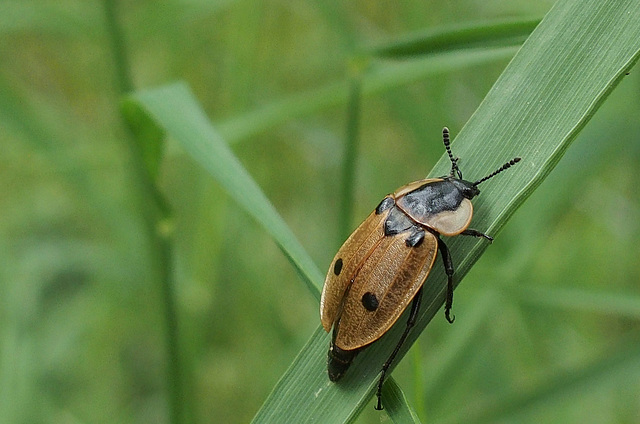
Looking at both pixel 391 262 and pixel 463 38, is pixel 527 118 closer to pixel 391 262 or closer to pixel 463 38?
pixel 463 38

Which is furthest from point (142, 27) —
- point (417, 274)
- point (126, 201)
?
point (417, 274)

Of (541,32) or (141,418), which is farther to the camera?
(141,418)

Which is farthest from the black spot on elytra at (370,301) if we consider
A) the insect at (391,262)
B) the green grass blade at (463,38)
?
the green grass blade at (463,38)

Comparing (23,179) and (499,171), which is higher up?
(23,179)

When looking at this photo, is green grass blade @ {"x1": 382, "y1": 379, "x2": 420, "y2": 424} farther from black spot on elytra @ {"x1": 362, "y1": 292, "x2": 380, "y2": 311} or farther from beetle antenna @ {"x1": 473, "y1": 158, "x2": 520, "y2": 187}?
beetle antenna @ {"x1": 473, "y1": 158, "x2": 520, "y2": 187}

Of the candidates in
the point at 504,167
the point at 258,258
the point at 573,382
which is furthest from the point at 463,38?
the point at 258,258

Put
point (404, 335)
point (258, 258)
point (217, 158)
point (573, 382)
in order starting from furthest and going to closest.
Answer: point (258, 258)
point (573, 382)
point (217, 158)
point (404, 335)

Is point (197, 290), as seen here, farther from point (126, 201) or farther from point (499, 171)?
point (499, 171)
